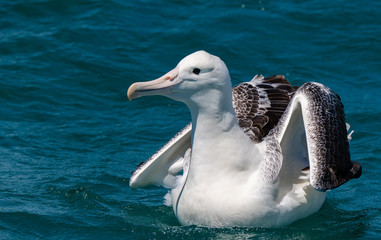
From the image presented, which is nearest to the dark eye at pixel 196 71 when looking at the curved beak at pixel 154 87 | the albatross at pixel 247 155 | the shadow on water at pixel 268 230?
the albatross at pixel 247 155

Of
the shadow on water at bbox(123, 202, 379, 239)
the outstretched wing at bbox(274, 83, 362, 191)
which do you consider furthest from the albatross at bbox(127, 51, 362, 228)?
the shadow on water at bbox(123, 202, 379, 239)

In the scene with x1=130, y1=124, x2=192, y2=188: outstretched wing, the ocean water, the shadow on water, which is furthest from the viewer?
x1=130, y1=124, x2=192, y2=188: outstretched wing

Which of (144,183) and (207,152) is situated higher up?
(207,152)

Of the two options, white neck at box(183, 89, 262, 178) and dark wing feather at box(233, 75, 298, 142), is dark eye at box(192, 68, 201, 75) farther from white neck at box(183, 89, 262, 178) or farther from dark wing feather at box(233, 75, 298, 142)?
dark wing feather at box(233, 75, 298, 142)

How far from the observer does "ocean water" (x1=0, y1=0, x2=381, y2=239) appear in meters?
9.38

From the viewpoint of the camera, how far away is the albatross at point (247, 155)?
26.1ft

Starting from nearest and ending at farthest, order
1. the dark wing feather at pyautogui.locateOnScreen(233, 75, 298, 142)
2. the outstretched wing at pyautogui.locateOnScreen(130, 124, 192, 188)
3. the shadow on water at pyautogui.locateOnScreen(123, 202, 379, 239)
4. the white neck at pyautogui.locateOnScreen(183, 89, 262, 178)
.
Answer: the white neck at pyautogui.locateOnScreen(183, 89, 262, 178) < the shadow on water at pyautogui.locateOnScreen(123, 202, 379, 239) < the dark wing feather at pyautogui.locateOnScreen(233, 75, 298, 142) < the outstretched wing at pyautogui.locateOnScreen(130, 124, 192, 188)

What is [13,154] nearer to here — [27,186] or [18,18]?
[27,186]

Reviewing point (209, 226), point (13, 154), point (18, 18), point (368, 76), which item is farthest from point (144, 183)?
point (18, 18)

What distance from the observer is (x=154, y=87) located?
7824 millimetres

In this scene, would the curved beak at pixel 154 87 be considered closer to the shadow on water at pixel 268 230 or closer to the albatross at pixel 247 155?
the albatross at pixel 247 155

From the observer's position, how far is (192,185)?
28.2 ft

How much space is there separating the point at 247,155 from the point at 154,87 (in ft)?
4.67

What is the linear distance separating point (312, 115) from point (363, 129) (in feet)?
15.7
